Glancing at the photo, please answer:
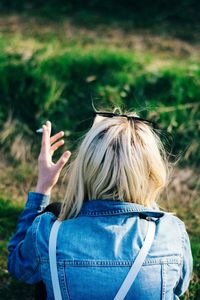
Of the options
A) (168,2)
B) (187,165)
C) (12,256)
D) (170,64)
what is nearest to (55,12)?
(168,2)

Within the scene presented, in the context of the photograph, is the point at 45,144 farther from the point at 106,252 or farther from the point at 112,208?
the point at 106,252

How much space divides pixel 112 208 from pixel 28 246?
14.2 inches

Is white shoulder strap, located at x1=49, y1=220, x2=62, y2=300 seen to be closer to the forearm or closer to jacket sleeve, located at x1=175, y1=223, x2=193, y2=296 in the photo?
the forearm

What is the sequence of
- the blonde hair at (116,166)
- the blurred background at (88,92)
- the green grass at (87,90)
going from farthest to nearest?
the green grass at (87,90) < the blurred background at (88,92) < the blonde hair at (116,166)

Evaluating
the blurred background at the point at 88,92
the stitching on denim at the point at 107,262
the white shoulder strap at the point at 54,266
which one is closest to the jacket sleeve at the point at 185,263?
the stitching on denim at the point at 107,262

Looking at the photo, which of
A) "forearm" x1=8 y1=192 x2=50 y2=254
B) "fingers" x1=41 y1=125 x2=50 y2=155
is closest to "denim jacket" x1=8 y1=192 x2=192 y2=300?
"forearm" x1=8 y1=192 x2=50 y2=254

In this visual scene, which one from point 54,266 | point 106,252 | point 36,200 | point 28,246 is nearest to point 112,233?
point 106,252

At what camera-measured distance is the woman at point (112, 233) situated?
2.04 metres

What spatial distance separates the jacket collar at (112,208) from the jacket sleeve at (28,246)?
21cm

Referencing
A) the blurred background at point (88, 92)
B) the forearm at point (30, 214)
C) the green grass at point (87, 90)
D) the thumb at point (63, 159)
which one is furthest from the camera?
the green grass at point (87, 90)

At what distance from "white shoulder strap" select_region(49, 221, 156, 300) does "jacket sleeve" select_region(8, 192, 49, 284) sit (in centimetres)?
9

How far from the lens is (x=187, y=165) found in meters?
4.04

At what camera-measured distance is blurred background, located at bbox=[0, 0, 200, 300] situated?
385 cm

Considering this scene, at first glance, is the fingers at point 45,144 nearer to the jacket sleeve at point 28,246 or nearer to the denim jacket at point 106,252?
the jacket sleeve at point 28,246
